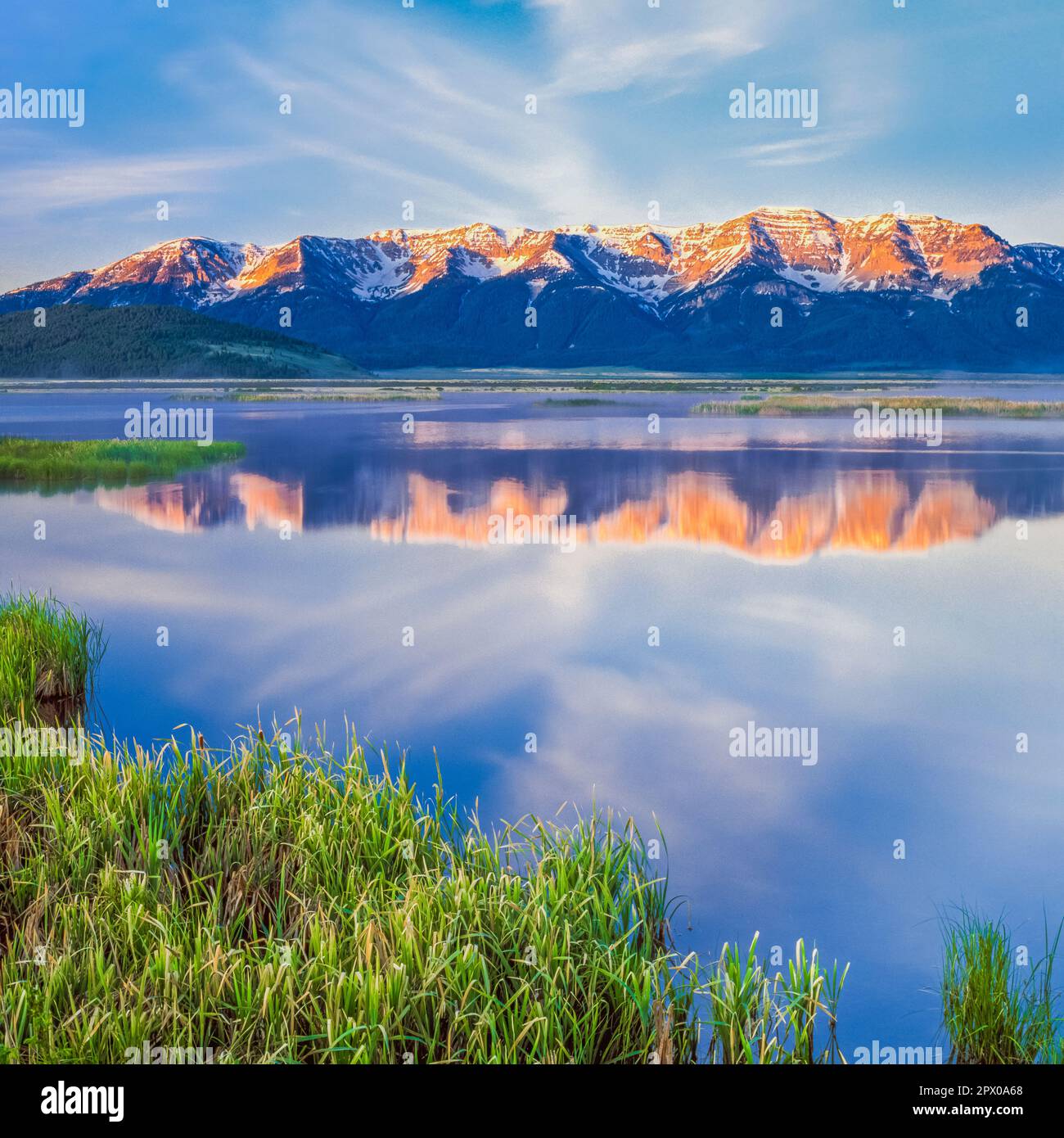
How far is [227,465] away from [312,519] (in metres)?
10.6

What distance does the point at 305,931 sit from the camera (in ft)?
18.1

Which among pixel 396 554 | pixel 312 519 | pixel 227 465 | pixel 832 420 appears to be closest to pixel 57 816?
pixel 396 554

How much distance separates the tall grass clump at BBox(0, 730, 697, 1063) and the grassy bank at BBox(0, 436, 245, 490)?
75.9ft

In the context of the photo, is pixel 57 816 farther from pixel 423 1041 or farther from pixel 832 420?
pixel 832 420

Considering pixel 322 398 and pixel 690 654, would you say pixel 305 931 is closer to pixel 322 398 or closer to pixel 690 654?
pixel 690 654

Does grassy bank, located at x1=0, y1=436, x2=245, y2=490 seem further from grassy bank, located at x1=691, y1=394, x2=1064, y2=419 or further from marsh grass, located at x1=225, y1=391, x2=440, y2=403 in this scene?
marsh grass, located at x1=225, y1=391, x2=440, y2=403

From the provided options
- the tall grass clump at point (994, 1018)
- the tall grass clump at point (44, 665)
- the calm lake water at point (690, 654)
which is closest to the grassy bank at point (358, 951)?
the tall grass clump at point (994, 1018)

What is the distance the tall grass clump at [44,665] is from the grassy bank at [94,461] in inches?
721

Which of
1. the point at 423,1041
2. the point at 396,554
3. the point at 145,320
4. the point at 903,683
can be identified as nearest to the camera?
the point at 423,1041

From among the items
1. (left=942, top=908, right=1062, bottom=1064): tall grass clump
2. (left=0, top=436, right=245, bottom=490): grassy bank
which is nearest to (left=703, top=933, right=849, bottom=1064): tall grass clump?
(left=942, top=908, right=1062, bottom=1064): tall grass clump

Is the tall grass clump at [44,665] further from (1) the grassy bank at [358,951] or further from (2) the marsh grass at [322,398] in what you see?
(2) the marsh grass at [322,398]

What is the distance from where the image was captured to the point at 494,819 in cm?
793

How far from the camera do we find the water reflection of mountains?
21344mm

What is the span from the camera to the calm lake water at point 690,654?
7.33 metres
